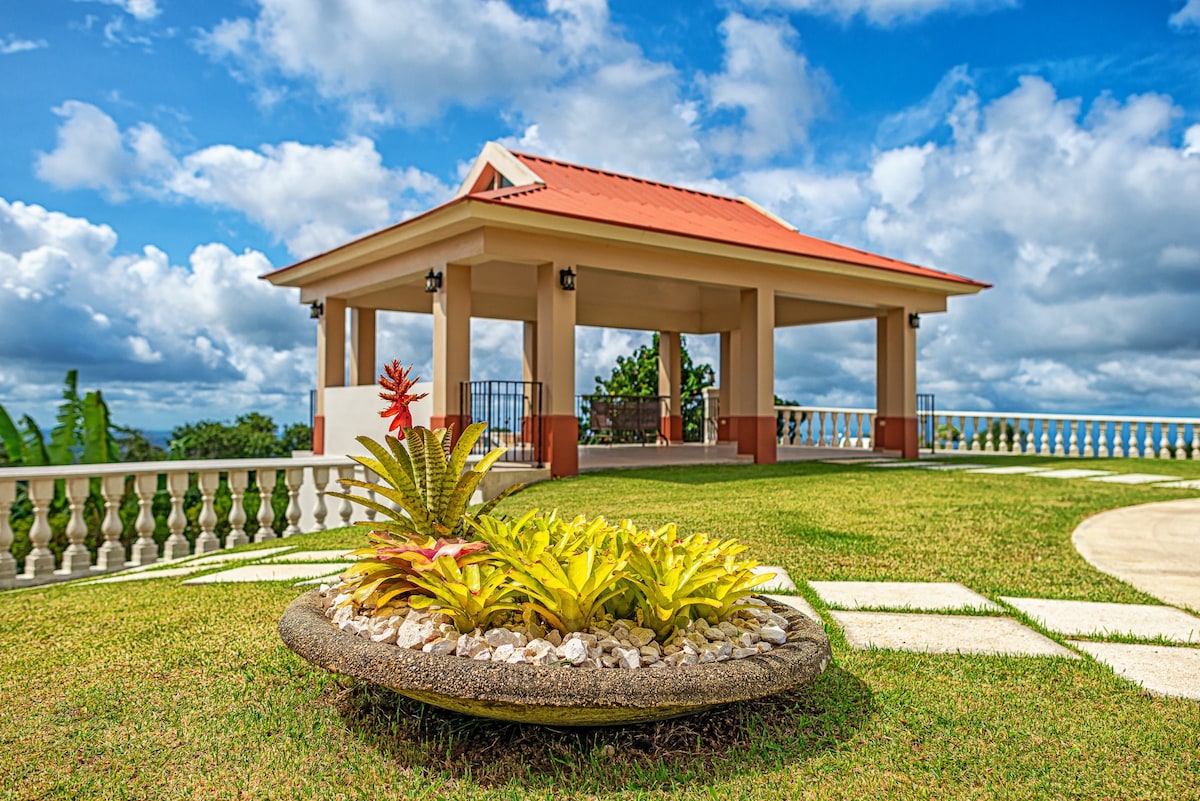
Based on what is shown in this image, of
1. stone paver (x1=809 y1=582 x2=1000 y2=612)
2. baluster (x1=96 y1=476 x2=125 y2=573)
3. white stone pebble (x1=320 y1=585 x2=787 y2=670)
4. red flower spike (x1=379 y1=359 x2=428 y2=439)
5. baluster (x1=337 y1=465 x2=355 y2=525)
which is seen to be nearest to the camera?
white stone pebble (x1=320 y1=585 x2=787 y2=670)

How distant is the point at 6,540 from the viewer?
7465 millimetres

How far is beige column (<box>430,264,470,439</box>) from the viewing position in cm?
1078

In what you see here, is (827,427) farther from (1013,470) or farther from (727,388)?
(1013,470)

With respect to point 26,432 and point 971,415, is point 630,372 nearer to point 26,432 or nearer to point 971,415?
point 971,415

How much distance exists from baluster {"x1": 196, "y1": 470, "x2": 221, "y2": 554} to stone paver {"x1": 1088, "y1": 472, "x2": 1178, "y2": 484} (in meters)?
10.3

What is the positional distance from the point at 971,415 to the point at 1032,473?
6629mm

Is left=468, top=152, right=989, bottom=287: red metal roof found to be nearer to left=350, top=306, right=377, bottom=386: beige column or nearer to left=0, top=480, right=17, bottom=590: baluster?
left=350, top=306, right=377, bottom=386: beige column

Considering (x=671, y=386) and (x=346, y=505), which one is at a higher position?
(x=671, y=386)

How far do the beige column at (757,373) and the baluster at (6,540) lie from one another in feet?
29.6

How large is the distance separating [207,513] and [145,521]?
526 mm

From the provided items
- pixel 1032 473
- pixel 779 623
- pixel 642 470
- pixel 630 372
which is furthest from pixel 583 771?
pixel 630 372

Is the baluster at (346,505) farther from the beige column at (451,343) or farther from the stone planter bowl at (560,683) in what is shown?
the stone planter bowl at (560,683)

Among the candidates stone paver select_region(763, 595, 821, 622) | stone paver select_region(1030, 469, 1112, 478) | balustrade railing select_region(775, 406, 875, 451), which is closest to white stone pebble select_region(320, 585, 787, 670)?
stone paver select_region(763, 595, 821, 622)

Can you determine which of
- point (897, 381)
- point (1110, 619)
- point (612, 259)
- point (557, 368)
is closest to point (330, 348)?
point (557, 368)
